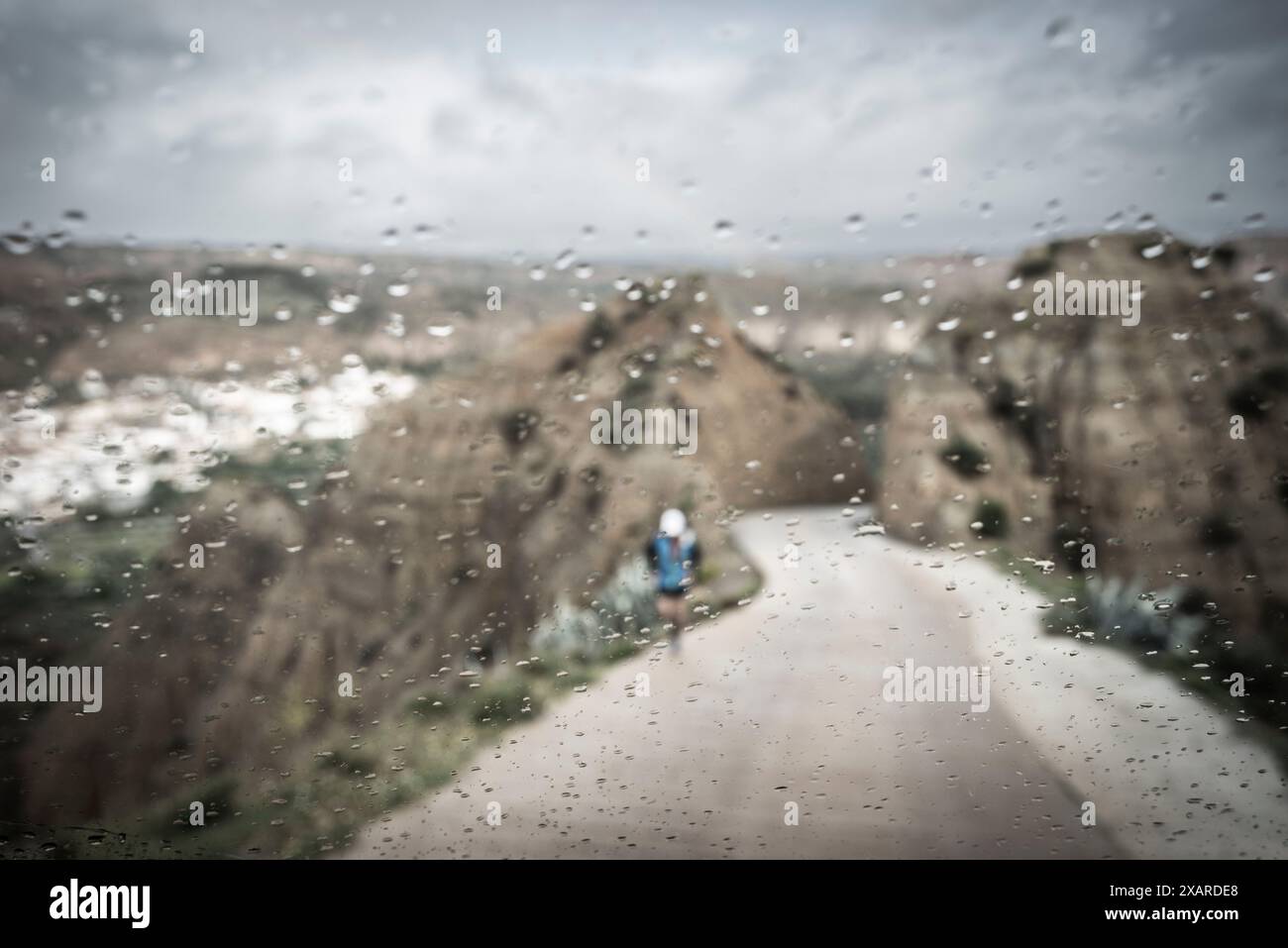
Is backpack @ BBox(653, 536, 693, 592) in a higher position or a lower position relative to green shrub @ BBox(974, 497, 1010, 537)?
lower

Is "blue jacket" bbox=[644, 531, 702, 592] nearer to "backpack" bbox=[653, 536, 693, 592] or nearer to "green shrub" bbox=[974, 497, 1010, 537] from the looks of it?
"backpack" bbox=[653, 536, 693, 592]

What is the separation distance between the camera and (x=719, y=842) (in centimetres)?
250

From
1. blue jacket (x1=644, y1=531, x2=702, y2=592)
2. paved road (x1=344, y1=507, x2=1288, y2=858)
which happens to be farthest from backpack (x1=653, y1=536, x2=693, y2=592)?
paved road (x1=344, y1=507, x2=1288, y2=858)

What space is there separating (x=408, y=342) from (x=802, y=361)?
136cm

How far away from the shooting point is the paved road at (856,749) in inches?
97.5

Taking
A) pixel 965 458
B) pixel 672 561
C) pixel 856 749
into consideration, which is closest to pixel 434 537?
pixel 672 561

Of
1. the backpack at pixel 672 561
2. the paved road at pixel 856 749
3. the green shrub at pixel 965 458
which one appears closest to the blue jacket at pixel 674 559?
the backpack at pixel 672 561

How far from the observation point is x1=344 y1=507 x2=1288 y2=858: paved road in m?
2.48

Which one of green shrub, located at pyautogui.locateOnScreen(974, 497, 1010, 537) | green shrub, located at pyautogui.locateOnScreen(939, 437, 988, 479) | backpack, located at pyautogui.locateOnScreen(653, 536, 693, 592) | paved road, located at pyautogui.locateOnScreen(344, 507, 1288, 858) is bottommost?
paved road, located at pyautogui.locateOnScreen(344, 507, 1288, 858)

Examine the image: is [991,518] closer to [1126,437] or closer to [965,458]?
[965,458]

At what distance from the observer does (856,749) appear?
8.38ft

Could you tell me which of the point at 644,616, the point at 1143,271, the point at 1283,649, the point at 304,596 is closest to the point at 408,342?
the point at 304,596

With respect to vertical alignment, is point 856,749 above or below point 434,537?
below

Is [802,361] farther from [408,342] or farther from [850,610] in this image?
[408,342]
